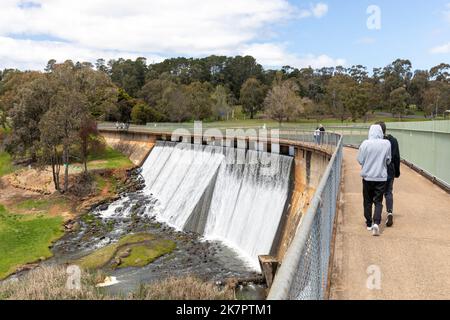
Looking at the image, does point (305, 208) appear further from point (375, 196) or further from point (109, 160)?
point (109, 160)

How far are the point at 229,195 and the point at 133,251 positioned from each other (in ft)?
24.6

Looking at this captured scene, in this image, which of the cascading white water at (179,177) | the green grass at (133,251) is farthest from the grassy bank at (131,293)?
the cascading white water at (179,177)

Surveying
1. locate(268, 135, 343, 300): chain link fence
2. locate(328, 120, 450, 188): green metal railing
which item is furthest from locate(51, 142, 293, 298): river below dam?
locate(268, 135, 343, 300): chain link fence

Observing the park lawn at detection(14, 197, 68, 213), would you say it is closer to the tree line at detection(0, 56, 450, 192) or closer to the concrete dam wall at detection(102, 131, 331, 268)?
the tree line at detection(0, 56, 450, 192)

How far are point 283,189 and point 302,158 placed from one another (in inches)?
90.6

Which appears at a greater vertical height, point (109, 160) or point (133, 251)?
point (109, 160)

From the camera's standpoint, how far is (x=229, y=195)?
92.0 feet

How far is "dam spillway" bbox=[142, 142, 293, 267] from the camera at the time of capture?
22859mm

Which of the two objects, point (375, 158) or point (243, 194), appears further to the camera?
point (243, 194)

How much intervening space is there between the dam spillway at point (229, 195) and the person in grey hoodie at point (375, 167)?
13.2 m

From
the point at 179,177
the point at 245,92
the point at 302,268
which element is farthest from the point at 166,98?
the point at 302,268

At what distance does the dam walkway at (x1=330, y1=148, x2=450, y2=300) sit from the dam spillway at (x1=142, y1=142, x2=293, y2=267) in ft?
38.1

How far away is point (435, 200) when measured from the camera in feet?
36.7
